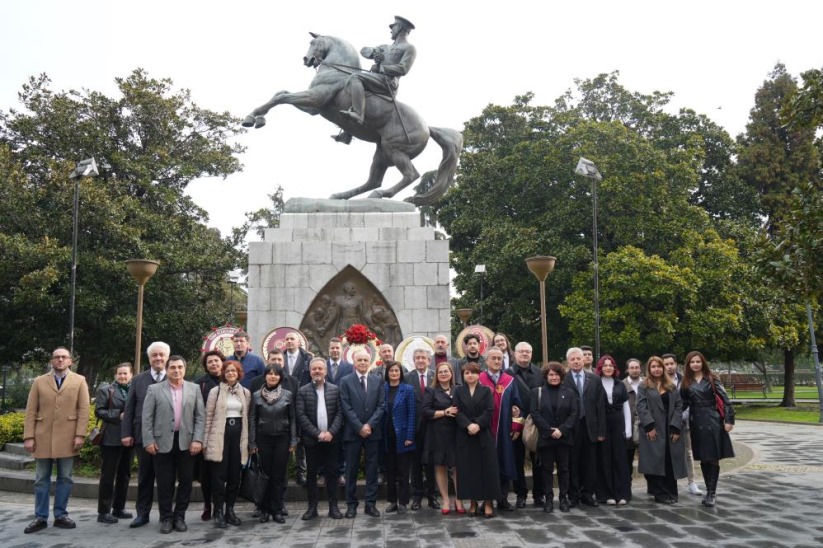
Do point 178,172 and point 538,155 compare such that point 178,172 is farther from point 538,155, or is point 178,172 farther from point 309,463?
point 309,463

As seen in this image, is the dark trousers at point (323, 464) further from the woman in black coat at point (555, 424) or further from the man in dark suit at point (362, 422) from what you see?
the woman in black coat at point (555, 424)

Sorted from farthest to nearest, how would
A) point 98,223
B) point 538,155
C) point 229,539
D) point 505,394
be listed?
point 538,155 < point 98,223 < point 505,394 < point 229,539

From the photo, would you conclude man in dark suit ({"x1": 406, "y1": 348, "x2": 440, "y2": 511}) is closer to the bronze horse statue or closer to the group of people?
the group of people

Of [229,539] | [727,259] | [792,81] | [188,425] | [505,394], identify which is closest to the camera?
[229,539]

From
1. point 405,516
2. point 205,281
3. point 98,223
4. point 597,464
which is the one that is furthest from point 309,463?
point 205,281

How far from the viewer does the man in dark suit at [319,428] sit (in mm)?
6805

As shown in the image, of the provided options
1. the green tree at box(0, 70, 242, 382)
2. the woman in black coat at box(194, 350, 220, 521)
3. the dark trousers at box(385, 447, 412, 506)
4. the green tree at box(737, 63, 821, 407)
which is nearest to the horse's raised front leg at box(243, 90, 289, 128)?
the woman in black coat at box(194, 350, 220, 521)

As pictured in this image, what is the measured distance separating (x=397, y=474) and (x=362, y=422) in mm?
795

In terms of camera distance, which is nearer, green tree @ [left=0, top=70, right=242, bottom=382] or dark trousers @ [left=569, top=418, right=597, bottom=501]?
dark trousers @ [left=569, top=418, right=597, bottom=501]

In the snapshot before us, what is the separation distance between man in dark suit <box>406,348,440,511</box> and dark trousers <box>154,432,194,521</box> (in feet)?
7.62

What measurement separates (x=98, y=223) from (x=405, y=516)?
54.7 feet

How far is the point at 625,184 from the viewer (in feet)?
76.6

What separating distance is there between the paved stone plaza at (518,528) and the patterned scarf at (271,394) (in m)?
1.21

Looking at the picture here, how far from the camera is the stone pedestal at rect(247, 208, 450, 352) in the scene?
10.9 meters
